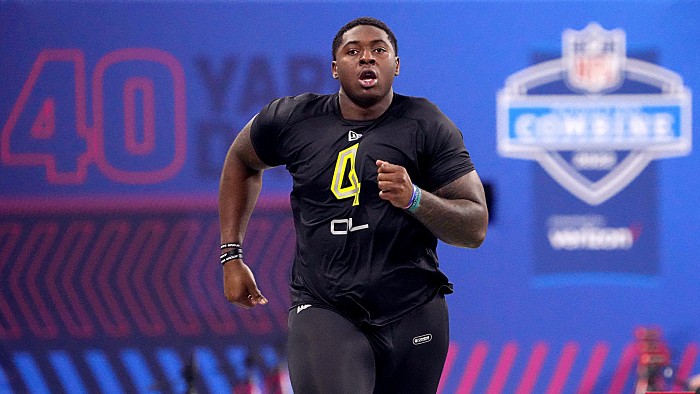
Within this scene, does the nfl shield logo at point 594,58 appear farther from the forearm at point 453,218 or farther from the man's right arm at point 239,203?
the forearm at point 453,218

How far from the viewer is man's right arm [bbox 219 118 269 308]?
3.20m

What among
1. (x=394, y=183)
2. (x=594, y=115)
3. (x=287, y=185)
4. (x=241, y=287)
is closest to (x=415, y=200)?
(x=394, y=183)

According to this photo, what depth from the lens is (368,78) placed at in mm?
2914

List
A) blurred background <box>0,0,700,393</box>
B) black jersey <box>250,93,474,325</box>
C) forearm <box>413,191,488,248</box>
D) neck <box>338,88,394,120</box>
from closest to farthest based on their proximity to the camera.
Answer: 1. forearm <box>413,191,488,248</box>
2. black jersey <box>250,93,474,325</box>
3. neck <box>338,88,394,120</box>
4. blurred background <box>0,0,700,393</box>

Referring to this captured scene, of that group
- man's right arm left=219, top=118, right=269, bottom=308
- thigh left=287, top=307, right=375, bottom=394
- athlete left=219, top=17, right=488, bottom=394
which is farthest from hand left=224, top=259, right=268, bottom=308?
thigh left=287, top=307, right=375, bottom=394

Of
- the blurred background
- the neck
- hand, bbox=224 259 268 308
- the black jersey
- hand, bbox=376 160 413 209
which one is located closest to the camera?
hand, bbox=376 160 413 209

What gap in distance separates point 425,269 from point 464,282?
2.68 m

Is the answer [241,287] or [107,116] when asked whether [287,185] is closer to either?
[107,116]

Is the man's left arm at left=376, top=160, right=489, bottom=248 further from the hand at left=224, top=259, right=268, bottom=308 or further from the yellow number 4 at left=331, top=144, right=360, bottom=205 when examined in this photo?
the hand at left=224, top=259, right=268, bottom=308

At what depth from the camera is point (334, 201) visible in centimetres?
291

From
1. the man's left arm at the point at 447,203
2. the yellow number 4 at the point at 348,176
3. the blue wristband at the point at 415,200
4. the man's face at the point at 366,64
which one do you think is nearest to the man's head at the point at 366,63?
the man's face at the point at 366,64

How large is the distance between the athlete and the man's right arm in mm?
222

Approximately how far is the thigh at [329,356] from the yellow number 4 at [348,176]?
318 mm

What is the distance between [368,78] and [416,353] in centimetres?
77
